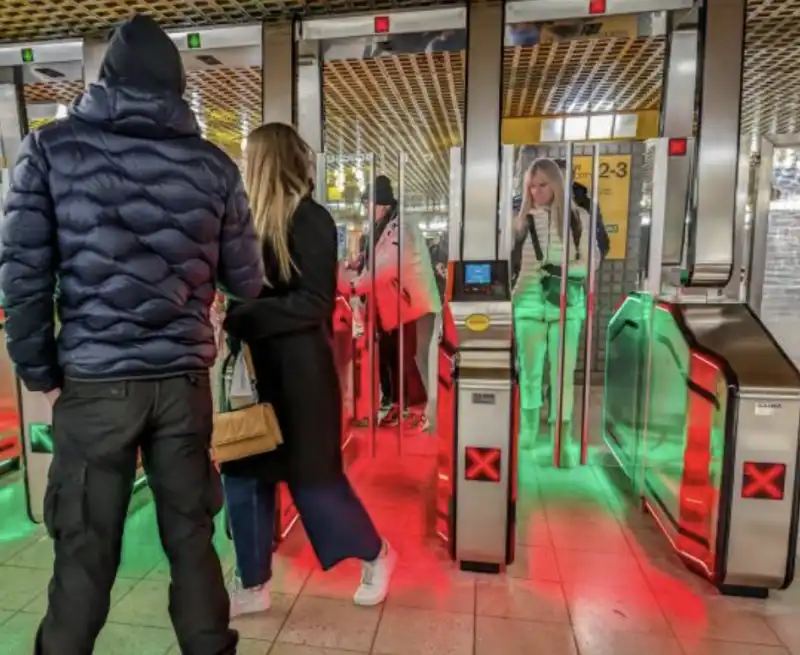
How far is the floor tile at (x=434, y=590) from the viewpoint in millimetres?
2137

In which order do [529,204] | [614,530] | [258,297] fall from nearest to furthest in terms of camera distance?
[258,297] < [614,530] < [529,204]

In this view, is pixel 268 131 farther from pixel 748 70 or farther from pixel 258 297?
pixel 748 70

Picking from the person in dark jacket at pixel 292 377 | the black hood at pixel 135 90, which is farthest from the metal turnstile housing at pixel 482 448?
the black hood at pixel 135 90

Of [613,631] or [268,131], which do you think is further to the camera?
[613,631]

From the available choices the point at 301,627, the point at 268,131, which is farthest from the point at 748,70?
the point at 301,627

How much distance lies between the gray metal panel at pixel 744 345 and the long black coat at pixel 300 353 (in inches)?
53.1

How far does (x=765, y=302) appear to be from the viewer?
5.00m

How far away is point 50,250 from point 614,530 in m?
2.40

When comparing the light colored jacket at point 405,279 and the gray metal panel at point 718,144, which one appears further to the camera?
the light colored jacket at point 405,279

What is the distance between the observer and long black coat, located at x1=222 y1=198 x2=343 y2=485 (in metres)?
1.83

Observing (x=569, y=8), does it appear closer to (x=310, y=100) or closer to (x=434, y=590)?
(x=310, y=100)

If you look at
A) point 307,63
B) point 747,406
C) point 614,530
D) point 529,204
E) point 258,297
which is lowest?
point 614,530

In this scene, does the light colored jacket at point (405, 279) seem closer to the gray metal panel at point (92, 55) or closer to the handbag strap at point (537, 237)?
the handbag strap at point (537, 237)

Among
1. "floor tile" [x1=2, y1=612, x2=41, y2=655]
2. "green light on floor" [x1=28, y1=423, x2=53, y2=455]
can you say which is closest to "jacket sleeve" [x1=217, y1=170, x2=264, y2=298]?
"floor tile" [x1=2, y1=612, x2=41, y2=655]
